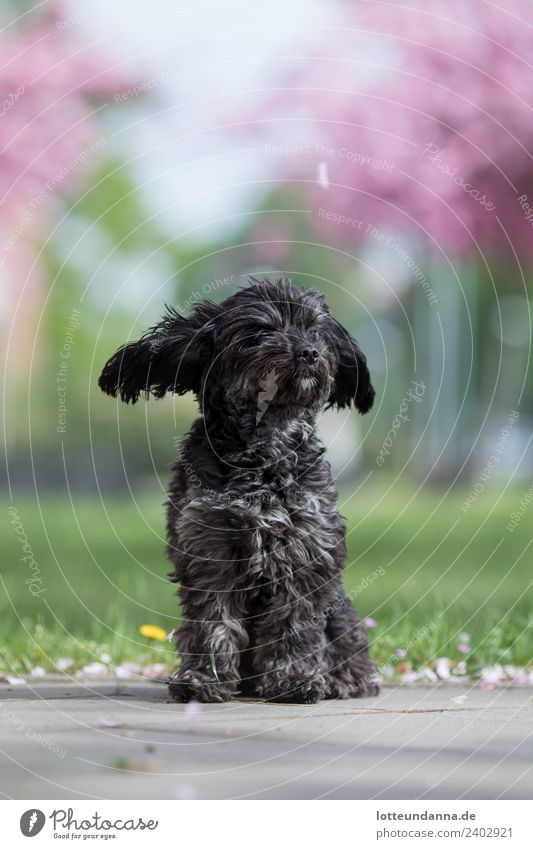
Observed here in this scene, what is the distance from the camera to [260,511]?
19.9ft

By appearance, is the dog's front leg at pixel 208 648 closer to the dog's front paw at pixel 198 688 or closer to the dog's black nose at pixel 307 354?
the dog's front paw at pixel 198 688

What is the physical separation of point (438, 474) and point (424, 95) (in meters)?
9.82

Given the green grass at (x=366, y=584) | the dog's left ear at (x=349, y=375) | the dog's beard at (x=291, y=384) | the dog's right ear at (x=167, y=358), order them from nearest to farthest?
the dog's beard at (x=291, y=384) < the dog's right ear at (x=167, y=358) < the dog's left ear at (x=349, y=375) < the green grass at (x=366, y=584)

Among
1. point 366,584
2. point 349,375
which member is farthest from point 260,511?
point 366,584

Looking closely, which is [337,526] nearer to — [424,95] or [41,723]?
[41,723]

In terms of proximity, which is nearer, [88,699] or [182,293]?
[88,699]

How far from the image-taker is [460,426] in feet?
67.2

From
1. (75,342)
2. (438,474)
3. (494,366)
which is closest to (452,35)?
(438,474)

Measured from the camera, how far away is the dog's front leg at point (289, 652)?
612 cm

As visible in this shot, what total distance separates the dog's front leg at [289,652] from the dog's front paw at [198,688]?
0.18 meters

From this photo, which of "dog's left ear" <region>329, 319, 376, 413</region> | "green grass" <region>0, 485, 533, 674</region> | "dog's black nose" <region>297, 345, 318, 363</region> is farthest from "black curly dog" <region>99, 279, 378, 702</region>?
"green grass" <region>0, 485, 533, 674</region>

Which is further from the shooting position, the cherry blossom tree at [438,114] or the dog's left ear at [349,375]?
the cherry blossom tree at [438,114]

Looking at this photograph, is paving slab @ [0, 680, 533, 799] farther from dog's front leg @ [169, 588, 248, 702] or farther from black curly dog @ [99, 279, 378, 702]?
black curly dog @ [99, 279, 378, 702]

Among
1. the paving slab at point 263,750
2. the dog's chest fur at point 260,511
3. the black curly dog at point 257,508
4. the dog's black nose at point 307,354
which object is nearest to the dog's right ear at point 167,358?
the black curly dog at point 257,508
